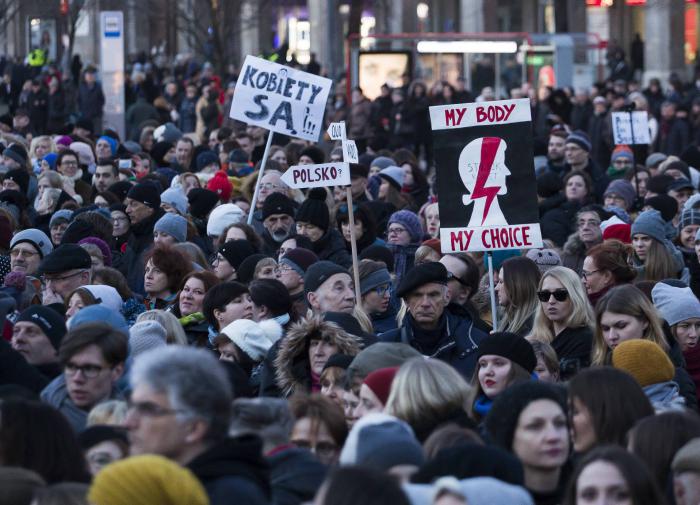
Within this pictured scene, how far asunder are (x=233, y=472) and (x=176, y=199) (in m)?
10.2

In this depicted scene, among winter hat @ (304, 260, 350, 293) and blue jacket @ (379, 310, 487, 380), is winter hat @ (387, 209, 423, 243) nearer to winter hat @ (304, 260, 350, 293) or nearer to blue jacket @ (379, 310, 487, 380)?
winter hat @ (304, 260, 350, 293)

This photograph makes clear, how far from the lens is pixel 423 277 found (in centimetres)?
911

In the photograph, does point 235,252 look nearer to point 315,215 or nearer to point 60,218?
point 315,215

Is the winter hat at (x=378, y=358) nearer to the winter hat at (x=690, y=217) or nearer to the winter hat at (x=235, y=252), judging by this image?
the winter hat at (x=235, y=252)

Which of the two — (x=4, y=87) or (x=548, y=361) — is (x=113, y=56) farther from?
(x=548, y=361)

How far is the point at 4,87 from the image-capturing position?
39812 mm

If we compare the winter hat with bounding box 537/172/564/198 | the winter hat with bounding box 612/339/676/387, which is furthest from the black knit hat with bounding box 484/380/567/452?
the winter hat with bounding box 537/172/564/198

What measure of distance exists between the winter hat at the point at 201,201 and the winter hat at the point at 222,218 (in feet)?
2.81

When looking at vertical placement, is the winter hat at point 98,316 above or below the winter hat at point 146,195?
below

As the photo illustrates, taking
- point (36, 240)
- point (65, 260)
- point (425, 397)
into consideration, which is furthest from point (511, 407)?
point (36, 240)

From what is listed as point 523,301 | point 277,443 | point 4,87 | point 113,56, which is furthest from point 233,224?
point 4,87

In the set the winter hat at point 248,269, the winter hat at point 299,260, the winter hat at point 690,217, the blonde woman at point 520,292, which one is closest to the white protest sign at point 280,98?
the winter hat at point 690,217

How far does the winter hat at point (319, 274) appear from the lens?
974 centimetres

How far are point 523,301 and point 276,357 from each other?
6.48ft
